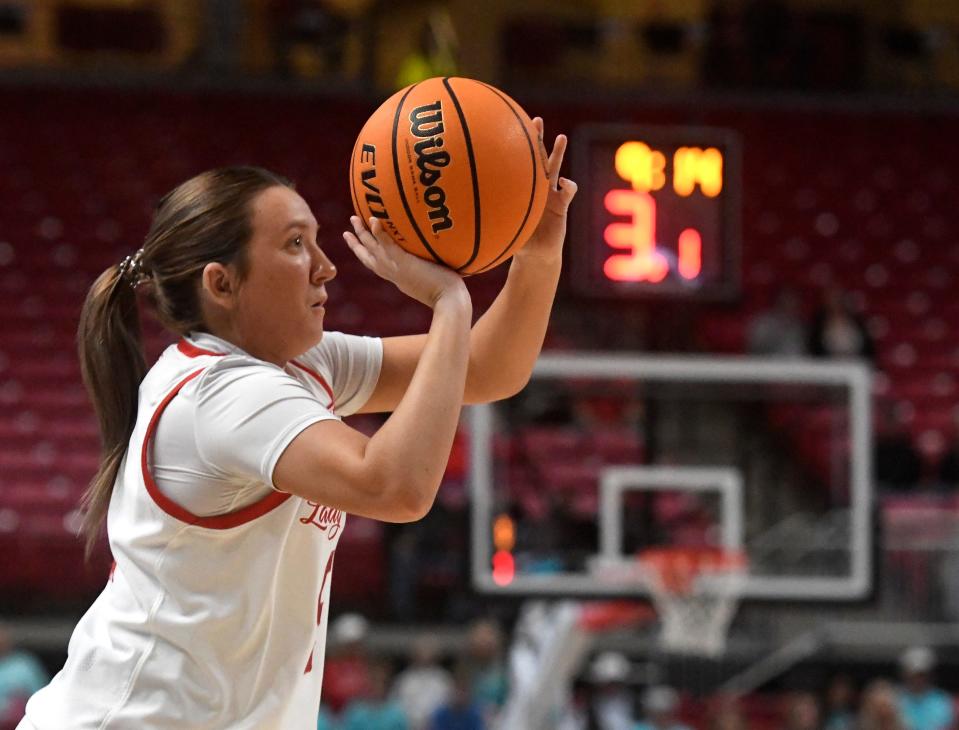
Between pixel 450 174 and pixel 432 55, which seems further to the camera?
pixel 432 55

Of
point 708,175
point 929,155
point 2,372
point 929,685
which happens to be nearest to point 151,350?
point 2,372

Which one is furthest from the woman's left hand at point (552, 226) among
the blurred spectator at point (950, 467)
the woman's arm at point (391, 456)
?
the blurred spectator at point (950, 467)

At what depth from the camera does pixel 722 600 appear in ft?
22.6

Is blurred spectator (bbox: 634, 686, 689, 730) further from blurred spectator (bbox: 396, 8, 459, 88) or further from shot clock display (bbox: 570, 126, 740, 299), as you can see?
blurred spectator (bbox: 396, 8, 459, 88)

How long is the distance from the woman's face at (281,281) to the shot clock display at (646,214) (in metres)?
4.18

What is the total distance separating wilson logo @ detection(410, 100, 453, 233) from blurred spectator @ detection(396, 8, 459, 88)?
9.40 metres

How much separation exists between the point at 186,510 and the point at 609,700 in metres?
6.63

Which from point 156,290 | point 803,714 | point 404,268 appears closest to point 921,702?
point 803,714

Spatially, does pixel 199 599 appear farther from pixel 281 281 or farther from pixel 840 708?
pixel 840 708

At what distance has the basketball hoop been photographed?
677 cm

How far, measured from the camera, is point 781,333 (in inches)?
384

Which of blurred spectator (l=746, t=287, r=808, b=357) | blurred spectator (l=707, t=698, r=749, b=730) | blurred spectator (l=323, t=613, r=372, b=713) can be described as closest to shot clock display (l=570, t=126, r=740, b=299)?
blurred spectator (l=707, t=698, r=749, b=730)

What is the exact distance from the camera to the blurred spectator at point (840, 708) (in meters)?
8.42

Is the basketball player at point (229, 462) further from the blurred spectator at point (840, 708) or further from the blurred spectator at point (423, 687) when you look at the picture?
the blurred spectator at point (840, 708)
